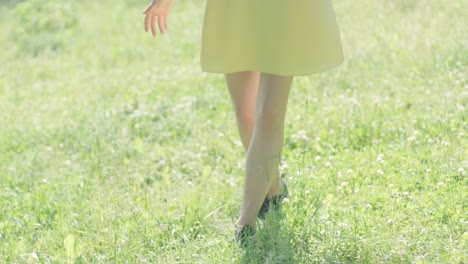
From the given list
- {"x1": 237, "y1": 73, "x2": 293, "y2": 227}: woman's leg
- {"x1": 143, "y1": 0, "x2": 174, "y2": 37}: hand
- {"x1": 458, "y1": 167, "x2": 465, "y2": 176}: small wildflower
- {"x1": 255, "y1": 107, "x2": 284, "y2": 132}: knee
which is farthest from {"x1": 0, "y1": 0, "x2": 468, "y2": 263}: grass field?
{"x1": 143, "y1": 0, "x2": 174, "y2": 37}: hand

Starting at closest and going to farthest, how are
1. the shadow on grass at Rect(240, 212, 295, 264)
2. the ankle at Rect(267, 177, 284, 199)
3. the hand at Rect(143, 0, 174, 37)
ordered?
the shadow on grass at Rect(240, 212, 295, 264) → the hand at Rect(143, 0, 174, 37) → the ankle at Rect(267, 177, 284, 199)

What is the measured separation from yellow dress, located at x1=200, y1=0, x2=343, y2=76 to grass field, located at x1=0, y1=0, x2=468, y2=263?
52 cm

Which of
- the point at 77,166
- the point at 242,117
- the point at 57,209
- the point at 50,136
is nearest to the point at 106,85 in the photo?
the point at 50,136

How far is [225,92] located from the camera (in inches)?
227

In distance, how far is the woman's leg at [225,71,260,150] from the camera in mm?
3705

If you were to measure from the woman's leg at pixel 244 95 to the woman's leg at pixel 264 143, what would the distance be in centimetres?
22

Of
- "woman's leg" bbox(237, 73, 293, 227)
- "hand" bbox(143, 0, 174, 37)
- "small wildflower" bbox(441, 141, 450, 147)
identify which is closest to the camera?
"woman's leg" bbox(237, 73, 293, 227)

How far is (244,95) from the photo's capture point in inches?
148

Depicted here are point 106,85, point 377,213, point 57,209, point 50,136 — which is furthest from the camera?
point 106,85

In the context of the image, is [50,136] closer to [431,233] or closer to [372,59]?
[372,59]

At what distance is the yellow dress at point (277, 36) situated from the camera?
339cm

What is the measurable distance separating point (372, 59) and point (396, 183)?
6.62 feet

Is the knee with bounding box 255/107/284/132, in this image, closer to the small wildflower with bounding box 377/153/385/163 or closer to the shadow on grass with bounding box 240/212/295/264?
the shadow on grass with bounding box 240/212/295/264

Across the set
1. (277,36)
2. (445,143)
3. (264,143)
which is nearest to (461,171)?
(445,143)
